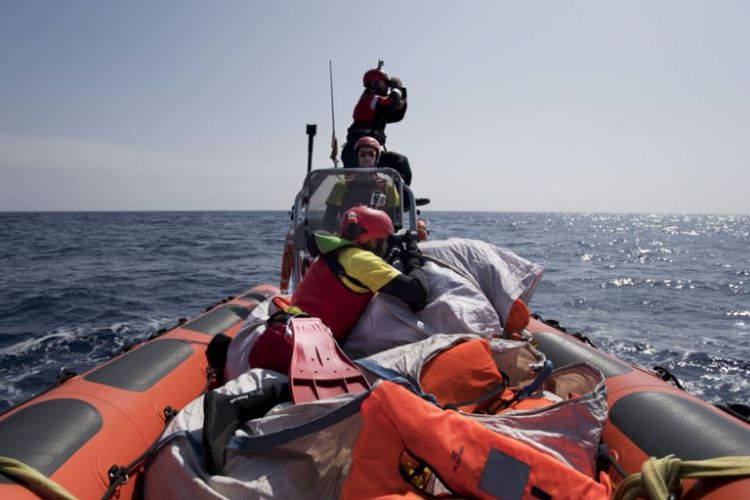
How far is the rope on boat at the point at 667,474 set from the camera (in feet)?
4.48

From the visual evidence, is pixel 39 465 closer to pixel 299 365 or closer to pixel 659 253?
pixel 299 365

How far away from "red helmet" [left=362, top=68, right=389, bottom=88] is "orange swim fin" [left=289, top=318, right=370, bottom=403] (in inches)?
179

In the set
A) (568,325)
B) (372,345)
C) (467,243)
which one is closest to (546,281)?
(568,325)

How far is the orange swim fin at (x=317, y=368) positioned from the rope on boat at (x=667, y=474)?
110 cm

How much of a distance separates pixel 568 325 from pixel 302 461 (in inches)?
268

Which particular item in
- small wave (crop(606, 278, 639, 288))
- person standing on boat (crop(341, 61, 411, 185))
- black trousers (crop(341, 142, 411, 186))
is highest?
person standing on boat (crop(341, 61, 411, 185))

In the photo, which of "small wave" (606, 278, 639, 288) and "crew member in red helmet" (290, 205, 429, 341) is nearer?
"crew member in red helmet" (290, 205, 429, 341)

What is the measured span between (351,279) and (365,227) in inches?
15.2

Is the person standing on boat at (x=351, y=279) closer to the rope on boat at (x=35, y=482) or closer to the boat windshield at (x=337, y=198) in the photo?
the rope on boat at (x=35, y=482)

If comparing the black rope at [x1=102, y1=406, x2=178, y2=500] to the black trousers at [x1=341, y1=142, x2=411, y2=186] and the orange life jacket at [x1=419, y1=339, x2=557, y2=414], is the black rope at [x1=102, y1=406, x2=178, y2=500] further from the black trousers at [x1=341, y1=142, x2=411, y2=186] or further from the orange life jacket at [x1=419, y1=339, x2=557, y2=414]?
the black trousers at [x1=341, y1=142, x2=411, y2=186]

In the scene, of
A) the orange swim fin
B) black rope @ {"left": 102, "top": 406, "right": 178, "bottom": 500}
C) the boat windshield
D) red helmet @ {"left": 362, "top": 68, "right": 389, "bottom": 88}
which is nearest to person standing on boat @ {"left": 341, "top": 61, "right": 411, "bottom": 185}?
red helmet @ {"left": 362, "top": 68, "right": 389, "bottom": 88}

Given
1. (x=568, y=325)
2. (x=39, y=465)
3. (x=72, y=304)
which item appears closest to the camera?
(x=39, y=465)

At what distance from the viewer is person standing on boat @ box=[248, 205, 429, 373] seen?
9.05 feet

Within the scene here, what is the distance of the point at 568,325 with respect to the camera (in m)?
7.49
